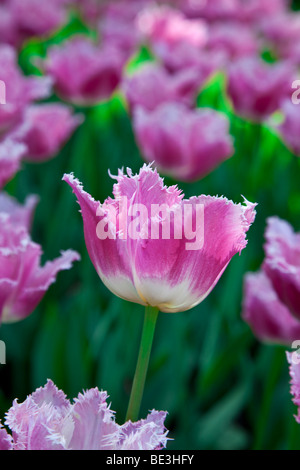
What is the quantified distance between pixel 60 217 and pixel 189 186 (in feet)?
1.03

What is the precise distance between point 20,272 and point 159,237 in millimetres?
191

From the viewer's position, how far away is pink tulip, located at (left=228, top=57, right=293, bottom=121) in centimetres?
136

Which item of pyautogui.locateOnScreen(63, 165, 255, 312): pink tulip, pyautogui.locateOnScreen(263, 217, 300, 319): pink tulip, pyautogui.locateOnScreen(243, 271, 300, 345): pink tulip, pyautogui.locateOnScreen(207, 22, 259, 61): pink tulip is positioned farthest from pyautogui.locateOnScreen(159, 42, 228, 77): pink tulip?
pyautogui.locateOnScreen(63, 165, 255, 312): pink tulip

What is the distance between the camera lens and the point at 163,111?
117cm

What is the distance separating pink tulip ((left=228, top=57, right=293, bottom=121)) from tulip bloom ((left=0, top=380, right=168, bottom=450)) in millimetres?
1089

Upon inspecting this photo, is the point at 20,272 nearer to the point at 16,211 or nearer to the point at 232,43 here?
the point at 16,211

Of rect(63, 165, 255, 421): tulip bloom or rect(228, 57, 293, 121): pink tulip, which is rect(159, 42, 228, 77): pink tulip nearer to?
rect(228, 57, 293, 121): pink tulip

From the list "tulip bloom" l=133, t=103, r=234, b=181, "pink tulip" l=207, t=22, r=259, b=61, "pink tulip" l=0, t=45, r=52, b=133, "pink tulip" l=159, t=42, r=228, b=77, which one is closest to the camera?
"pink tulip" l=0, t=45, r=52, b=133

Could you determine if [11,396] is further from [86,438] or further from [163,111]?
[86,438]

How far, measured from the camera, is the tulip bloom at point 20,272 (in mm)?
535

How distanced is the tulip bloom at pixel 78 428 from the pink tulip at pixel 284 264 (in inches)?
8.8

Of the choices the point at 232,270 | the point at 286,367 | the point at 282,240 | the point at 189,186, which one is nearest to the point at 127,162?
the point at 189,186

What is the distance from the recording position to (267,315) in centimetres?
81
